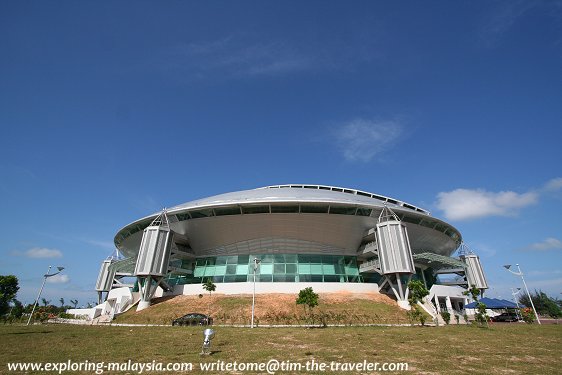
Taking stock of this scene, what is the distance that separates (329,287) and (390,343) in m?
25.4

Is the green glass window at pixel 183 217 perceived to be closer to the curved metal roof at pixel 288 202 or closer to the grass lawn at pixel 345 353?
the curved metal roof at pixel 288 202

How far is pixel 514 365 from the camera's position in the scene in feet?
38.5

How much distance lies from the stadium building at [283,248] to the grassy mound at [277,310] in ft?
8.14

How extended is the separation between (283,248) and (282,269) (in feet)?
11.3

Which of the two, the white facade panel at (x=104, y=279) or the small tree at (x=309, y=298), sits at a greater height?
the white facade panel at (x=104, y=279)

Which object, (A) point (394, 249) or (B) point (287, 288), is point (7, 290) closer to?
(B) point (287, 288)

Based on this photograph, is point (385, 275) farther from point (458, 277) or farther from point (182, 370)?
point (182, 370)

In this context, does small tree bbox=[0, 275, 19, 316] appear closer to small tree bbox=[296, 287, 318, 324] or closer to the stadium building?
the stadium building

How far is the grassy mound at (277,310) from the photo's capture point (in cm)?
3309

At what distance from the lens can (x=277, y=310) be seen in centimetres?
3566

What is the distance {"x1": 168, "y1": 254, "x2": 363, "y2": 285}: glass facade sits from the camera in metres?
44.9

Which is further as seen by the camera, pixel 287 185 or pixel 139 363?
pixel 287 185

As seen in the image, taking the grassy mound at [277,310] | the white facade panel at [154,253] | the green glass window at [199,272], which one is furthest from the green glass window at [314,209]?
the white facade panel at [154,253]

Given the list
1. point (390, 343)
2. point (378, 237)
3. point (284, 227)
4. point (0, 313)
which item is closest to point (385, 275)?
point (378, 237)
